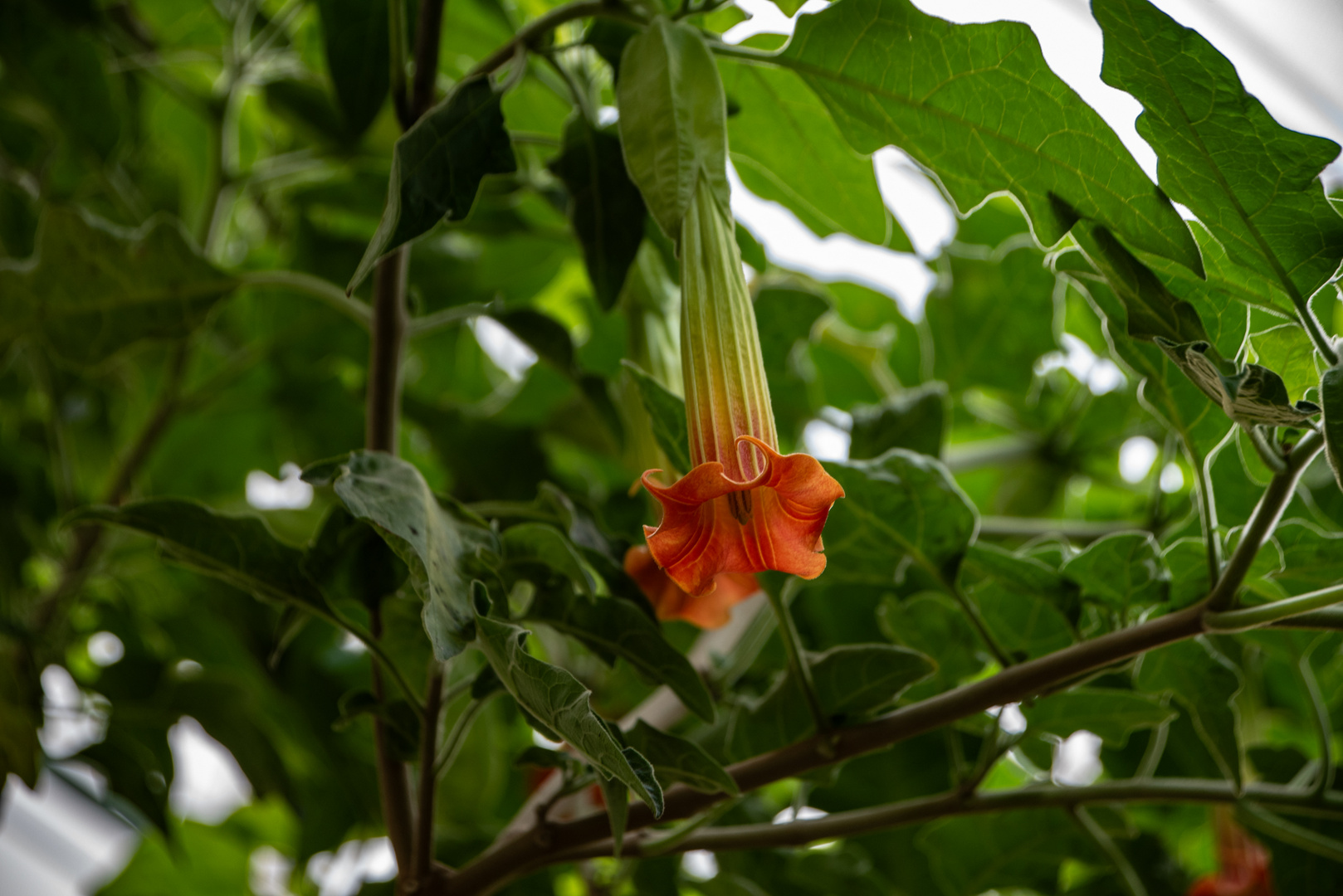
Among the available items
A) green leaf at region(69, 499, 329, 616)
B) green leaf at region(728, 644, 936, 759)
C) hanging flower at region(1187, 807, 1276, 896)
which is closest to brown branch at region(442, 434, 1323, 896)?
green leaf at region(728, 644, 936, 759)

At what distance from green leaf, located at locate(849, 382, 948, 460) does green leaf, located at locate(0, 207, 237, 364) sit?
285 mm

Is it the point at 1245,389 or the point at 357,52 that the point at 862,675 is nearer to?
the point at 1245,389

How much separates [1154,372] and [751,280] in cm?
37

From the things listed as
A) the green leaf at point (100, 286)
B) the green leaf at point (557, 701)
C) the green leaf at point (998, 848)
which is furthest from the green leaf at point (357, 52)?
the green leaf at point (998, 848)

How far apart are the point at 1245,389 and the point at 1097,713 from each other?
0.16m

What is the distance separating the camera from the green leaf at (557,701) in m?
0.24

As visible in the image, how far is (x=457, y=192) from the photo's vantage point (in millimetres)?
320

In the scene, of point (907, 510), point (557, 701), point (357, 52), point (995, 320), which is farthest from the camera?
point (995, 320)

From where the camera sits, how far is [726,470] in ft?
0.93

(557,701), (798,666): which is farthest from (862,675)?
(557,701)

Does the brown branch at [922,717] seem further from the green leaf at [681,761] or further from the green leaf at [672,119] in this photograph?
the green leaf at [672,119]

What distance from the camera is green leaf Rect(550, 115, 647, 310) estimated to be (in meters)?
0.39

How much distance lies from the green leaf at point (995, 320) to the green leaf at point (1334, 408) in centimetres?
40

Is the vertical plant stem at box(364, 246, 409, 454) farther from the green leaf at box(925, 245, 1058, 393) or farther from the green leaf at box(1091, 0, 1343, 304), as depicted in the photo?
the green leaf at box(925, 245, 1058, 393)
